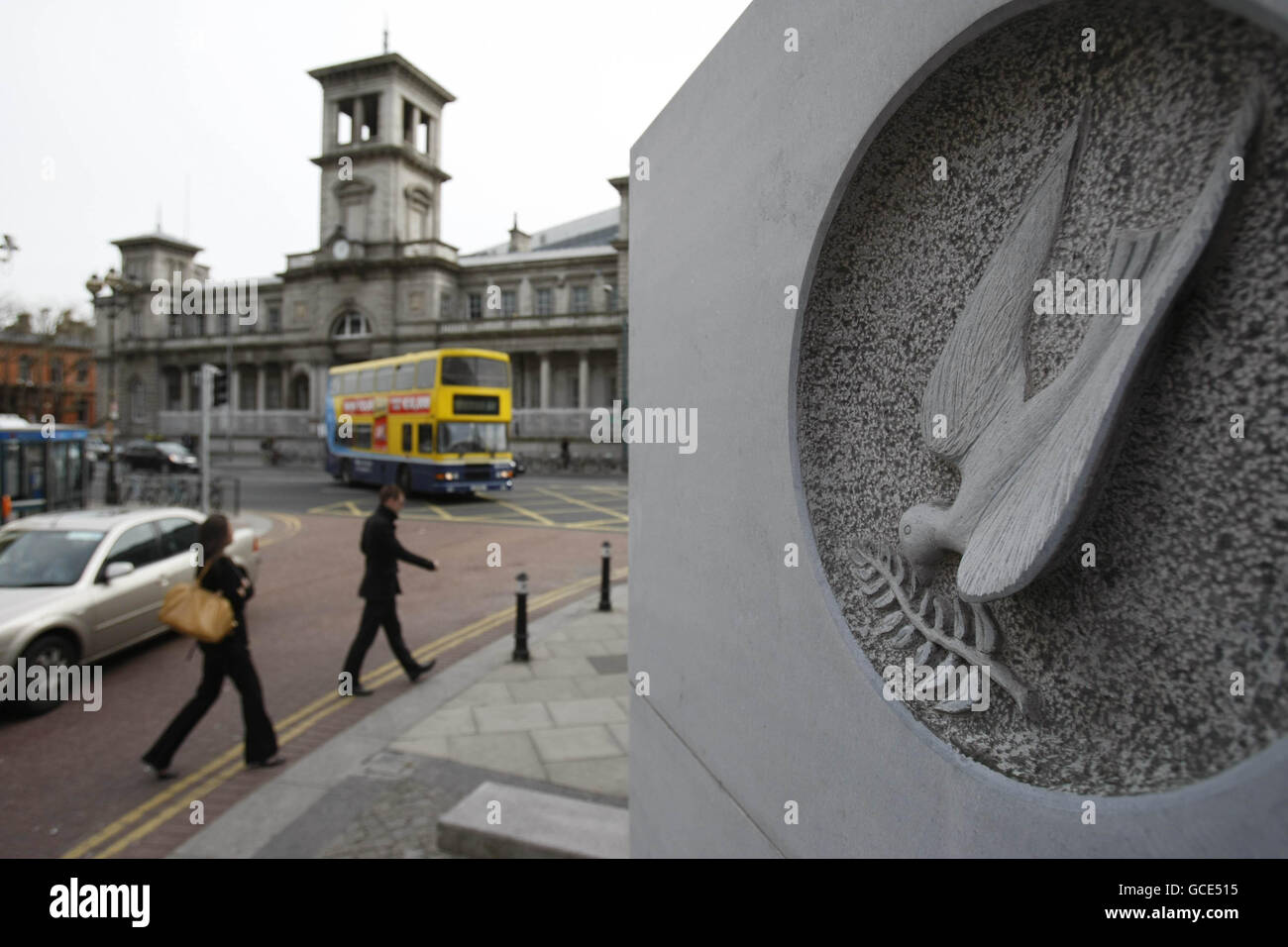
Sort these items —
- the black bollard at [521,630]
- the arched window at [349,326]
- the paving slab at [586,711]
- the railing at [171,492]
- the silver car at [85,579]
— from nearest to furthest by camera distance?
the paving slab at [586,711] < the silver car at [85,579] < the black bollard at [521,630] < the railing at [171,492] < the arched window at [349,326]

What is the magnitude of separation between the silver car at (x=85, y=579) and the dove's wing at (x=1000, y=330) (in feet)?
24.7

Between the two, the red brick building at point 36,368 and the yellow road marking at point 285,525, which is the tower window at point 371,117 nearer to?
the red brick building at point 36,368

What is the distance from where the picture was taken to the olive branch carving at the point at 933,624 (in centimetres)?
161

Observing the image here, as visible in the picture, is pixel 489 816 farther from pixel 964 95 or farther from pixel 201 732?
pixel 964 95

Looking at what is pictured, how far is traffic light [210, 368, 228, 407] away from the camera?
1756 cm

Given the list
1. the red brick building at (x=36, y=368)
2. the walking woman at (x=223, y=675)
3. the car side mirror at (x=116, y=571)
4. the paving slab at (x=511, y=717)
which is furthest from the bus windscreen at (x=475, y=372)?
the red brick building at (x=36, y=368)

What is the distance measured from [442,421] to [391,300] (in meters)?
30.9

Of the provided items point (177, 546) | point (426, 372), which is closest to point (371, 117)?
point (426, 372)

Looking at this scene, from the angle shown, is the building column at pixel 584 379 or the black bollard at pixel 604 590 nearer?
the black bollard at pixel 604 590

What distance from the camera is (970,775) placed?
1618 mm

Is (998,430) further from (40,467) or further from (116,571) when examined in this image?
(40,467)

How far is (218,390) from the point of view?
58.7ft

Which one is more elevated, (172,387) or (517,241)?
(517,241)

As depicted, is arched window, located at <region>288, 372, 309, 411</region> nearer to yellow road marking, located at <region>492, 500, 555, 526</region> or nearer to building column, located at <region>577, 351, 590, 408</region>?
building column, located at <region>577, 351, 590, 408</region>
